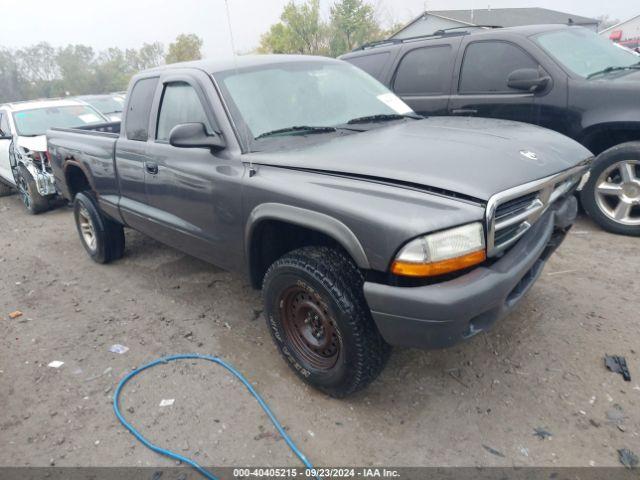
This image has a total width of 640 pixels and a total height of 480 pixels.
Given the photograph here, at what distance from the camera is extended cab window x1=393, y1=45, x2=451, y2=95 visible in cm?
518

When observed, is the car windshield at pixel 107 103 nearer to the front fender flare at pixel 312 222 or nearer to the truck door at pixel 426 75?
the truck door at pixel 426 75

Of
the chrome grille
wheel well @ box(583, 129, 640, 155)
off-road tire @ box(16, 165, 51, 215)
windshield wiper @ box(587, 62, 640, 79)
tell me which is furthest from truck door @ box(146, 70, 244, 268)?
off-road tire @ box(16, 165, 51, 215)

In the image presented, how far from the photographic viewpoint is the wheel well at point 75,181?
491cm

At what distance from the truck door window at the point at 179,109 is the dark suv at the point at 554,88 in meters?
2.96

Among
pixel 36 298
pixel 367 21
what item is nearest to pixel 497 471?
pixel 36 298

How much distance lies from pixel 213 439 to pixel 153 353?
1027 millimetres

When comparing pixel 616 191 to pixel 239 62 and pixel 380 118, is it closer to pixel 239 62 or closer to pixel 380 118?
pixel 380 118

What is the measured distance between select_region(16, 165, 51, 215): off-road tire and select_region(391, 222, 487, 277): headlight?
6.63 m

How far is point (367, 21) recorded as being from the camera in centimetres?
4038

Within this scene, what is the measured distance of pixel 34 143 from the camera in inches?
264

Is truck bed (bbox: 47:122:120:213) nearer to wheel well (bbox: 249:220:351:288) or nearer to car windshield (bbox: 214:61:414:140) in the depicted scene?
car windshield (bbox: 214:61:414:140)

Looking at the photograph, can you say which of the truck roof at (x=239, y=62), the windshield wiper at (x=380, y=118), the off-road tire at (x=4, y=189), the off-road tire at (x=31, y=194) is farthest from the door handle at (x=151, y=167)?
the off-road tire at (x=4, y=189)

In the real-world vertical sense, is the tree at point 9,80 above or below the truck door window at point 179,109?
above

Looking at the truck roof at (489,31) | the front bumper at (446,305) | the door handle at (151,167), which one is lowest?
the front bumper at (446,305)
